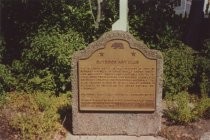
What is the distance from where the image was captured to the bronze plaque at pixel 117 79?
19.9 ft

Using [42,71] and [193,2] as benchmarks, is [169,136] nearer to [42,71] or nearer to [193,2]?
[42,71]

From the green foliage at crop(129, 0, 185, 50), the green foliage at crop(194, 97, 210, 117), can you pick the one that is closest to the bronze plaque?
the green foliage at crop(194, 97, 210, 117)

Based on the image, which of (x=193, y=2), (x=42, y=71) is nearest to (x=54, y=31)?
(x=42, y=71)

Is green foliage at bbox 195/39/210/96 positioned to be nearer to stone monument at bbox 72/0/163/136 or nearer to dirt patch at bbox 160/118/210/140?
dirt patch at bbox 160/118/210/140

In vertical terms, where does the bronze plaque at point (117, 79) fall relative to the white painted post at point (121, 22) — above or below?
below

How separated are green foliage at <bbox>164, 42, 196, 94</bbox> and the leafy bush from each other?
1616 mm

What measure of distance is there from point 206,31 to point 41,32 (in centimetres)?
520

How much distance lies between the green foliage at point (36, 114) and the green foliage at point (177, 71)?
1.83 m

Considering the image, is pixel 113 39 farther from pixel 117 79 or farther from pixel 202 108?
pixel 202 108

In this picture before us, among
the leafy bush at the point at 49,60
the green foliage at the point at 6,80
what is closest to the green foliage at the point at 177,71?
the leafy bush at the point at 49,60

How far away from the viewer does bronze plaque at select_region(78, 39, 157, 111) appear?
6.05 m

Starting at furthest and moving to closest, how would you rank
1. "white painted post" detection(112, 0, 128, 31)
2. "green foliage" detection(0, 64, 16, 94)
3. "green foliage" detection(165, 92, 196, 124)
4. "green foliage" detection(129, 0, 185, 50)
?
"green foliage" detection(129, 0, 185, 50) → "green foliage" detection(0, 64, 16, 94) → "green foliage" detection(165, 92, 196, 124) → "white painted post" detection(112, 0, 128, 31)

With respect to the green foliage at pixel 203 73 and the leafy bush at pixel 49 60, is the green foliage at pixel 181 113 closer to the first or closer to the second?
the green foliage at pixel 203 73

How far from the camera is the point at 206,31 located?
1173 centimetres
